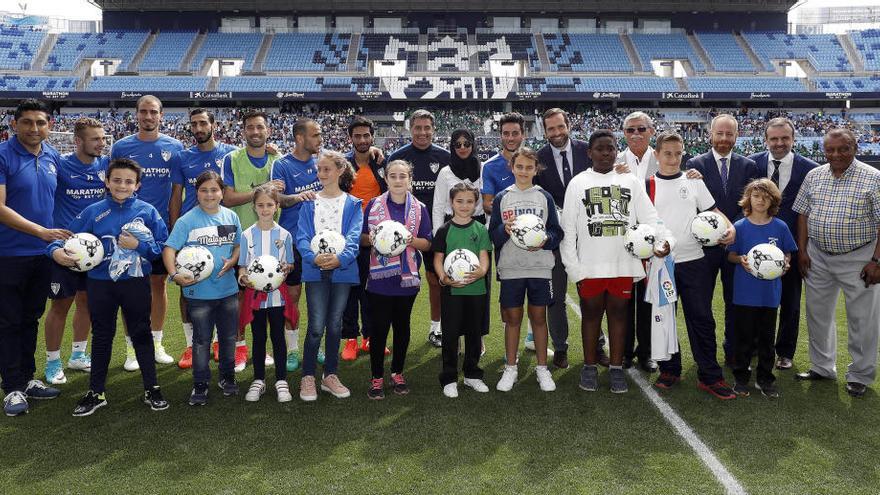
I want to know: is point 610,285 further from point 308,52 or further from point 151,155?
point 308,52

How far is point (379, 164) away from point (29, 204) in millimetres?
2860

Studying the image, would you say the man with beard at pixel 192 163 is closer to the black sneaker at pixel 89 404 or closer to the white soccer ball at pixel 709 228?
the black sneaker at pixel 89 404

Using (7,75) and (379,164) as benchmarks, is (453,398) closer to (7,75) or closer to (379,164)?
(379,164)

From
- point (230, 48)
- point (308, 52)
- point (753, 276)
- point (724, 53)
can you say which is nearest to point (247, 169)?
point (753, 276)

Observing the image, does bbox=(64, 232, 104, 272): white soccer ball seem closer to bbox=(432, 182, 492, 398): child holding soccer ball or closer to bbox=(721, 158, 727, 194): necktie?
bbox=(432, 182, 492, 398): child holding soccer ball

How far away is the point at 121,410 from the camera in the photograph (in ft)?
15.6

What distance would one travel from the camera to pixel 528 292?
5098 mm

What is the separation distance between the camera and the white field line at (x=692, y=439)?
359 centimetres


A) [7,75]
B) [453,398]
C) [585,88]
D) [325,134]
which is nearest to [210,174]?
[453,398]

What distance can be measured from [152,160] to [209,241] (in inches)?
59.7

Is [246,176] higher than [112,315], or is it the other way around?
[246,176]

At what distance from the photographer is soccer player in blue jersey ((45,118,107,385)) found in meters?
5.19

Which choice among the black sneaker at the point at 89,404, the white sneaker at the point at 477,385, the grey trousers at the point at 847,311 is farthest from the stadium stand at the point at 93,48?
the grey trousers at the point at 847,311

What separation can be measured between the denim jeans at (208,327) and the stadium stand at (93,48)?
1700 inches
